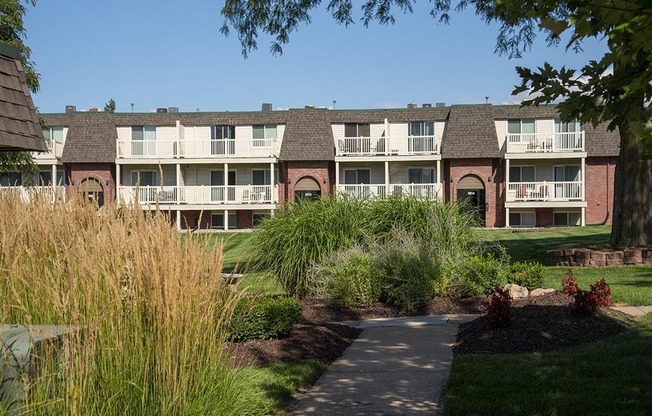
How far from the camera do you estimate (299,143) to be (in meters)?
44.7

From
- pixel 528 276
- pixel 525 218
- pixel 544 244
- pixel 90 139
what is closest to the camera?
pixel 528 276

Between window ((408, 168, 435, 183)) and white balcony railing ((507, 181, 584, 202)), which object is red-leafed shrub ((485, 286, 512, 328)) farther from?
window ((408, 168, 435, 183))

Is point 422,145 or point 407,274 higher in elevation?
point 422,145

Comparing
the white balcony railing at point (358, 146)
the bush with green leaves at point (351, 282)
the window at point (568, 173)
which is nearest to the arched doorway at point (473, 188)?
the window at point (568, 173)

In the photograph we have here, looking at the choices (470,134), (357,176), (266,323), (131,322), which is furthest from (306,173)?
(131,322)

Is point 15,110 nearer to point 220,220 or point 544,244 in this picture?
point 544,244

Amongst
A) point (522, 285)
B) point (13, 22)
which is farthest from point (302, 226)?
point (13, 22)

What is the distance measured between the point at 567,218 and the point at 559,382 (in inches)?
1516

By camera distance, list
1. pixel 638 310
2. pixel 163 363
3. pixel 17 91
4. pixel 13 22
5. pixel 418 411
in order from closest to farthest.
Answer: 1. pixel 163 363
2. pixel 418 411
3. pixel 17 91
4. pixel 638 310
5. pixel 13 22

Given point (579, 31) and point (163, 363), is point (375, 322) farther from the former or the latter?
point (579, 31)

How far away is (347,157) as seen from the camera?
146ft

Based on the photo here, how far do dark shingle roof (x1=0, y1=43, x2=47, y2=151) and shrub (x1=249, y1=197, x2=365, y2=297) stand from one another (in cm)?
568

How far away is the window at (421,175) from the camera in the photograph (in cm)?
4538

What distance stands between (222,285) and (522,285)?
29.3ft
